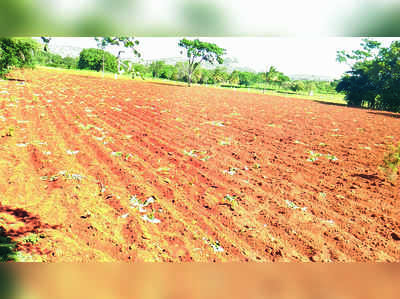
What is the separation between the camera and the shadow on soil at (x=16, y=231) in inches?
120

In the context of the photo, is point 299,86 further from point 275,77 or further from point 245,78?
point 245,78

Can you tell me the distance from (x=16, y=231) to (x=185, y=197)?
113 inches

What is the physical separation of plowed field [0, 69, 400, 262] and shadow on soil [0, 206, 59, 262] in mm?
26

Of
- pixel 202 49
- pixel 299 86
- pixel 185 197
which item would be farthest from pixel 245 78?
pixel 185 197

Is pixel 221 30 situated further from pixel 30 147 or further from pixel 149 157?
pixel 30 147

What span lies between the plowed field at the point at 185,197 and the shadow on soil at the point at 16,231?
3cm

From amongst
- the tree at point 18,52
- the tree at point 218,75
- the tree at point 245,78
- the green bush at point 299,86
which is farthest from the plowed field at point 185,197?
the tree at point 245,78

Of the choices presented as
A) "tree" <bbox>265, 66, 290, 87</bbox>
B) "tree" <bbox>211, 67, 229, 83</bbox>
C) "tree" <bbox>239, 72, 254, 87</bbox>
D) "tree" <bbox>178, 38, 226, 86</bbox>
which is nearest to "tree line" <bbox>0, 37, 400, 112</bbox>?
"tree" <bbox>178, 38, 226, 86</bbox>

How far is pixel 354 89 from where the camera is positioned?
26734mm

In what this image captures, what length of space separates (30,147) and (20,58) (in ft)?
52.1

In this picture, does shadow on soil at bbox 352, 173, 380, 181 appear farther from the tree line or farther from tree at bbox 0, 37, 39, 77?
tree at bbox 0, 37, 39, 77

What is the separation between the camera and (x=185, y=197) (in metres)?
5.11

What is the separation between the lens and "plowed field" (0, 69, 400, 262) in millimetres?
3590

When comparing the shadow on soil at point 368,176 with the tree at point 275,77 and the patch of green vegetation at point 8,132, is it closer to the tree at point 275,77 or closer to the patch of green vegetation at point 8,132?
the patch of green vegetation at point 8,132
